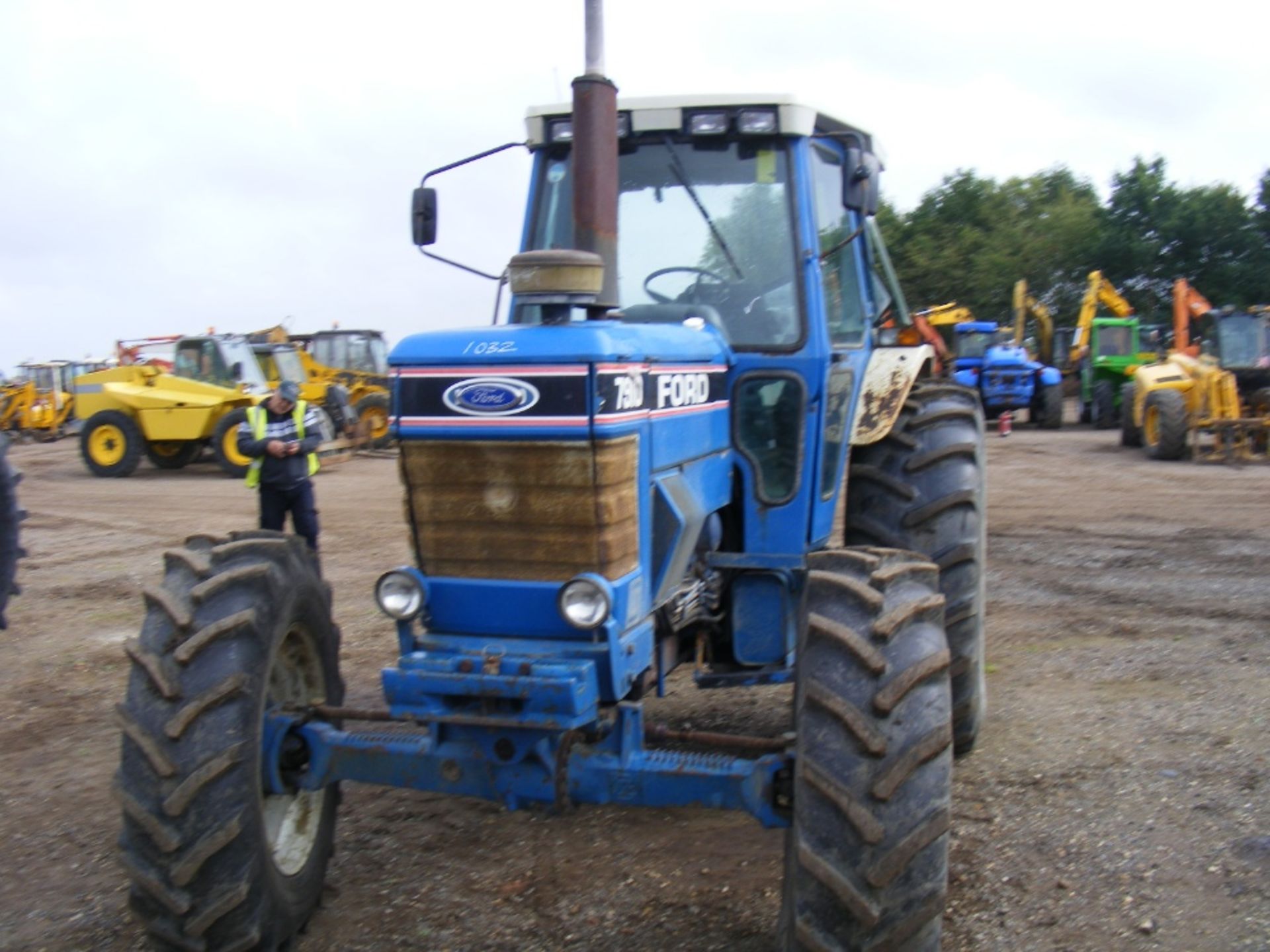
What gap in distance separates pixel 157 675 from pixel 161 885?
1.75 feet

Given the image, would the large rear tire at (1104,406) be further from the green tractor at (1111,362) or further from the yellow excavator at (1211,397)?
the yellow excavator at (1211,397)

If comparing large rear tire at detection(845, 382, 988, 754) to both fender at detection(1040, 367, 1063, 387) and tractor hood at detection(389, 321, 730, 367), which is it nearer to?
tractor hood at detection(389, 321, 730, 367)

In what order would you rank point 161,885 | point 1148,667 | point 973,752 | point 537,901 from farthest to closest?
point 1148,667, point 973,752, point 537,901, point 161,885

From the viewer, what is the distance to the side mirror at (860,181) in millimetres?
4215

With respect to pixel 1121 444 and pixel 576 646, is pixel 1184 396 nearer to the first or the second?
pixel 1121 444

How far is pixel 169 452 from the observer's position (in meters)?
19.0

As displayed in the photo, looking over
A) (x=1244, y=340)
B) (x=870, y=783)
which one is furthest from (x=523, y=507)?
(x=1244, y=340)

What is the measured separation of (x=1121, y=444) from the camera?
19.3 m

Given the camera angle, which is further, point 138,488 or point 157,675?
point 138,488

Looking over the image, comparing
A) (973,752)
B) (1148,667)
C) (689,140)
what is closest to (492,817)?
(973,752)

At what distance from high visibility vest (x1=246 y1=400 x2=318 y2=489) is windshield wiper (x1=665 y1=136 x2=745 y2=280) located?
4.02 meters

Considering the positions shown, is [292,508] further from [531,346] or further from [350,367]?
[350,367]

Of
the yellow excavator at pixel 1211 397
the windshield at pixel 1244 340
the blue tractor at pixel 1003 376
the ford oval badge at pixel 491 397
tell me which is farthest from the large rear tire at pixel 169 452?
the ford oval badge at pixel 491 397

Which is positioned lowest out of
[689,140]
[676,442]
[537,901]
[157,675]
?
[537,901]
